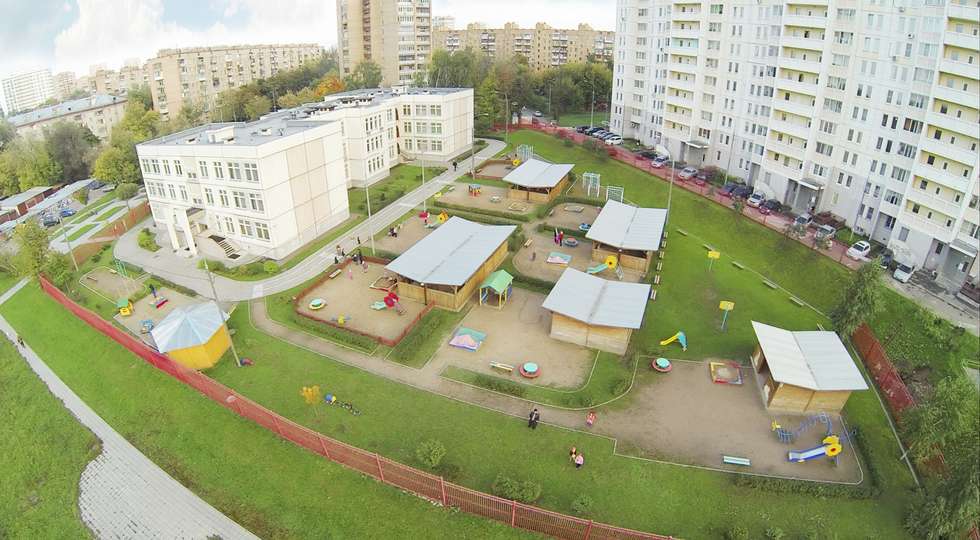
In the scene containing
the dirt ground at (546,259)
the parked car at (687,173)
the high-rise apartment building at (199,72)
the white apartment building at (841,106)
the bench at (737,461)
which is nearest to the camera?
the bench at (737,461)

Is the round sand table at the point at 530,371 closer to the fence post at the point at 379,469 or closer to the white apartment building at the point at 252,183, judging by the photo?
the fence post at the point at 379,469

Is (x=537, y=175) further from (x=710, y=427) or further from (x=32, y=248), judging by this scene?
(x=32, y=248)

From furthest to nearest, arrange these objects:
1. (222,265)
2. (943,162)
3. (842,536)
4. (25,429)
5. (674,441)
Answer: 1. (222,265)
2. (943,162)
3. (25,429)
4. (674,441)
5. (842,536)

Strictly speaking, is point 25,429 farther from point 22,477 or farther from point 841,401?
point 841,401

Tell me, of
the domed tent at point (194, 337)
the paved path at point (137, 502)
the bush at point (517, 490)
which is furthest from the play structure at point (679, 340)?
the domed tent at point (194, 337)

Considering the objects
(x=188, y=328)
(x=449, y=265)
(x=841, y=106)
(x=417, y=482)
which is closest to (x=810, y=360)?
(x=417, y=482)

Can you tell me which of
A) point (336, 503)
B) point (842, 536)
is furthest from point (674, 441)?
point (336, 503)
